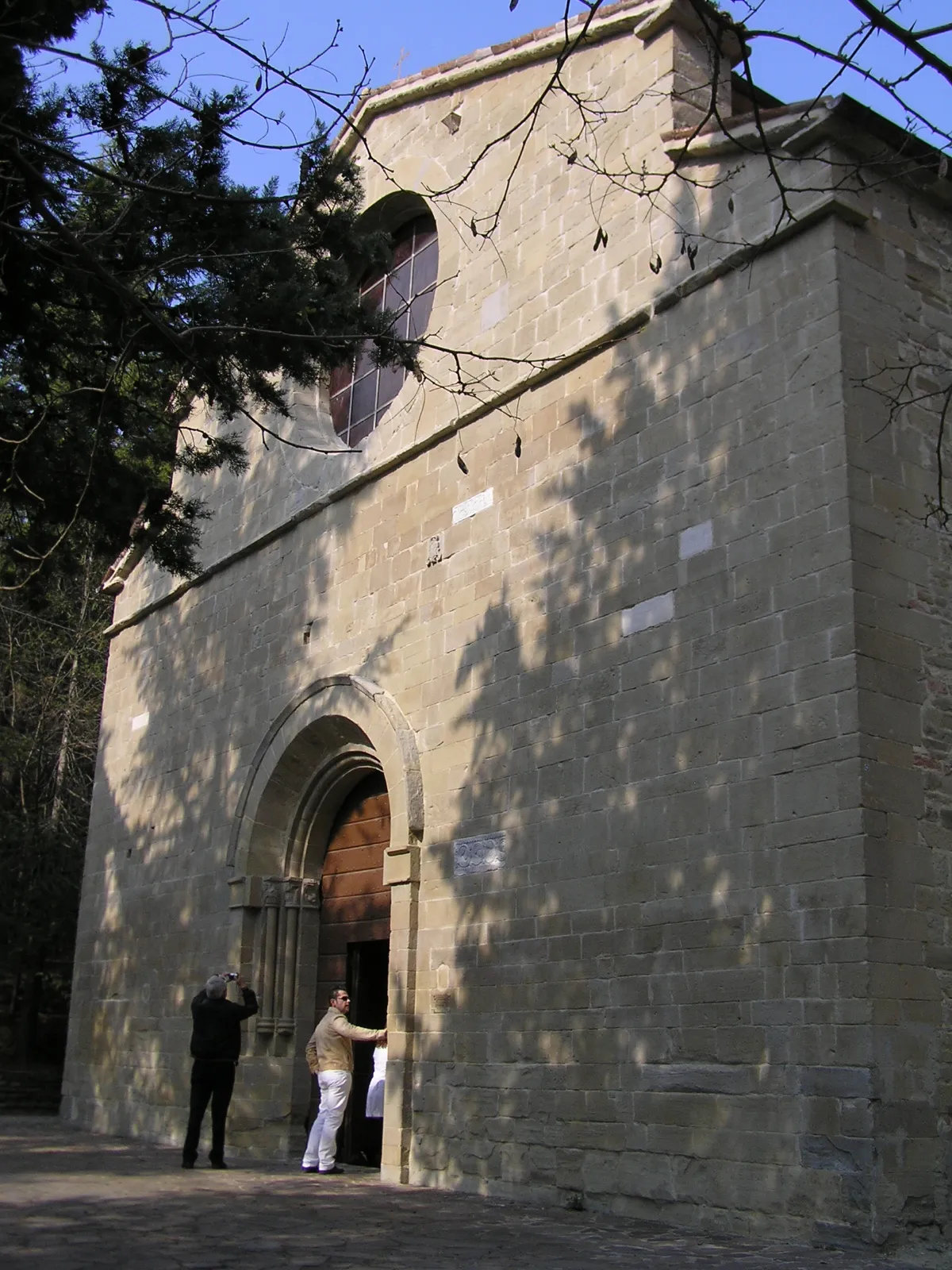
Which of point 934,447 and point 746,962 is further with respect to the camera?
point 934,447

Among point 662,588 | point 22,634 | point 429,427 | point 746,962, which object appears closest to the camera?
point 746,962

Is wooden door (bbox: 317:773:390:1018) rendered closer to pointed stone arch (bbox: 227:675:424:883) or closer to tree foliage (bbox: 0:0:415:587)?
pointed stone arch (bbox: 227:675:424:883)

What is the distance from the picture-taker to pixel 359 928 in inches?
405

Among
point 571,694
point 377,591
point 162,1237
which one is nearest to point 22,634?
point 377,591

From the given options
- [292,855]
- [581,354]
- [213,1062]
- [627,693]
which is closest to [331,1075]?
[213,1062]

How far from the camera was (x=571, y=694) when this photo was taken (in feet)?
26.2

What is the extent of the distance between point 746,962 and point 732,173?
4119 mm

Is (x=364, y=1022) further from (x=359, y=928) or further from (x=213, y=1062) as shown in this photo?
(x=213, y=1062)

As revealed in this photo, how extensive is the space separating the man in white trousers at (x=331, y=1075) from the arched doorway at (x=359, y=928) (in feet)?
2.58

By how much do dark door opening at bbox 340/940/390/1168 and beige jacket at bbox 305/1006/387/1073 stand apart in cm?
81

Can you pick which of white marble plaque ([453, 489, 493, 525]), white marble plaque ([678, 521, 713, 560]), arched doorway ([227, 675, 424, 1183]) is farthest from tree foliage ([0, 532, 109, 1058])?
white marble plaque ([678, 521, 713, 560])

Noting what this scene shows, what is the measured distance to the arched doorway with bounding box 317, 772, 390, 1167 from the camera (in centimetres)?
995

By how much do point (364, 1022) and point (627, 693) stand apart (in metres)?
4.01

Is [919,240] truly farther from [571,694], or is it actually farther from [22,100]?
[22,100]
